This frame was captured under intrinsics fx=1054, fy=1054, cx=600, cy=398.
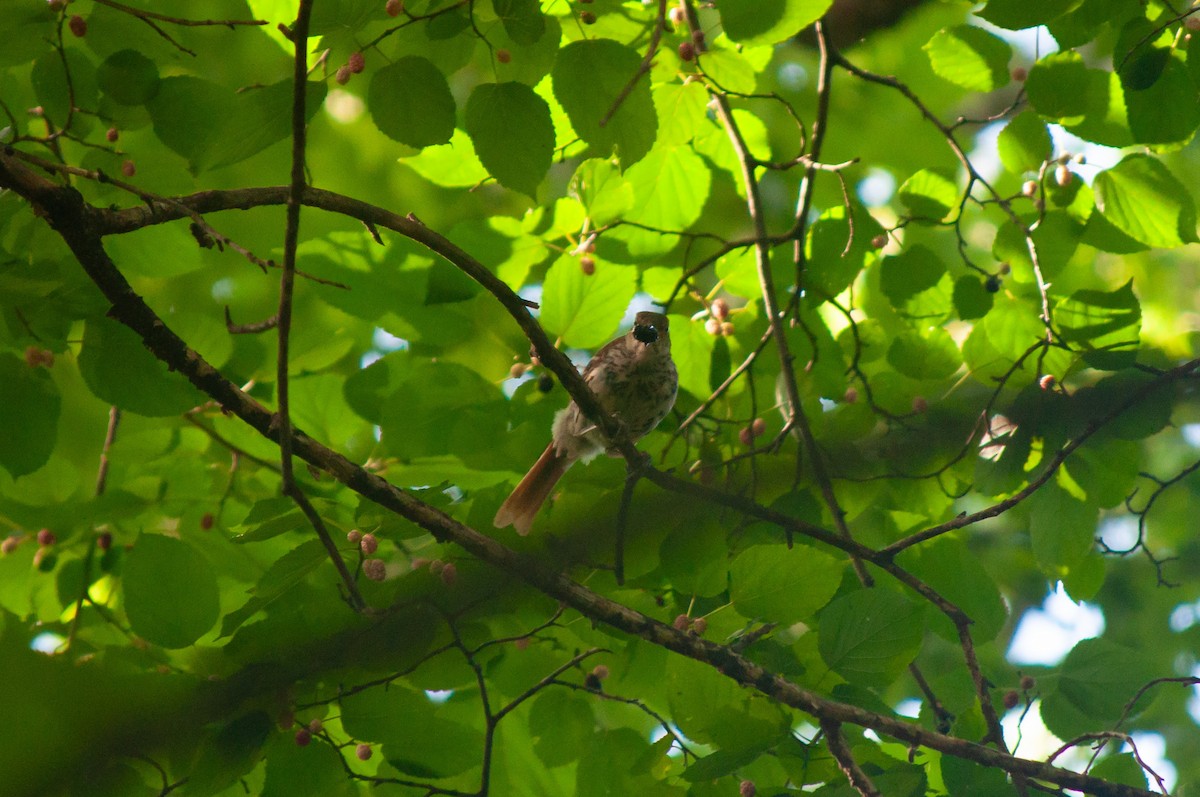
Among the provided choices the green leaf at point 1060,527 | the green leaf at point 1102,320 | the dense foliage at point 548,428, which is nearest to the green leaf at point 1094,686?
the dense foliage at point 548,428

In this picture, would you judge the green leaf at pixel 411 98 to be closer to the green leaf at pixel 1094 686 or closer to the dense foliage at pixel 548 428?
the dense foliage at pixel 548 428

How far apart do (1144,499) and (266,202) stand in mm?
5953

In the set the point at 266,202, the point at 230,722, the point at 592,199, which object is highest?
the point at 592,199

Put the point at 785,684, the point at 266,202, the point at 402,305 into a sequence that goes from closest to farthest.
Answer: the point at 266,202 → the point at 785,684 → the point at 402,305

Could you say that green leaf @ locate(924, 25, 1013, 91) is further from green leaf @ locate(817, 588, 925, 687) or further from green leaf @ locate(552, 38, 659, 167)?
green leaf @ locate(817, 588, 925, 687)

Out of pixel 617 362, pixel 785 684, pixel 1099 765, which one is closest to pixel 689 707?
pixel 785 684

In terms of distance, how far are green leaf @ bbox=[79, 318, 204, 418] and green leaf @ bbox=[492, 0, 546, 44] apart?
1.08 meters

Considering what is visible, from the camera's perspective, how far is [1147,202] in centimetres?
271

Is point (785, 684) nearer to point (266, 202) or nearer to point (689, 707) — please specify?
point (689, 707)

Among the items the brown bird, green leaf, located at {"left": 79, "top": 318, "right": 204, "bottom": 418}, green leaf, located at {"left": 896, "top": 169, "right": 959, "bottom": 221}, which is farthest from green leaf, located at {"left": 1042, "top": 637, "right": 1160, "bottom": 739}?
green leaf, located at {"left": 79, "top": 318, "right": 204, "bottom": 418}

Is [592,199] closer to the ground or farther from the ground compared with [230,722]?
farther from the ground

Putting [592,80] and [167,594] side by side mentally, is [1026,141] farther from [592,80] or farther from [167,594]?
[167,594]

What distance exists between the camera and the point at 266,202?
2.01m

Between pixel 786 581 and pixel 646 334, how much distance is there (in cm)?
141
